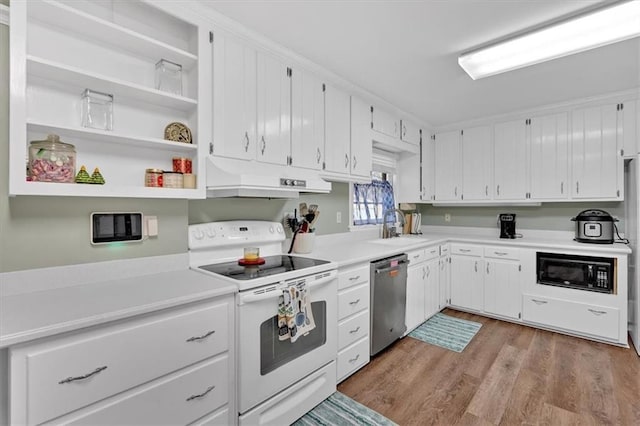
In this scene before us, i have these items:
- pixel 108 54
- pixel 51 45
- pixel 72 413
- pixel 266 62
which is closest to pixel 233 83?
pixel 266 62

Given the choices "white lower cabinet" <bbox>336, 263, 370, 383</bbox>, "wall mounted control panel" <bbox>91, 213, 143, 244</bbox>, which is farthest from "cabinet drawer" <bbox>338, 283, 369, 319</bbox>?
"wall mounted control panel" <bbox>91, 213, 143, 244</bbox>

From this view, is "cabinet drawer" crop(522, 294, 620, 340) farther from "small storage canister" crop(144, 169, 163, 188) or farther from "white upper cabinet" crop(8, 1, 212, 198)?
"small storage canister" crop(144, 169, 163, 188)

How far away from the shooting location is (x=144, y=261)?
5.86ft

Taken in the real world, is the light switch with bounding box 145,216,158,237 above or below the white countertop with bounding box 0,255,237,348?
above

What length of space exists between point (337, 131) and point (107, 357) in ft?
7.40

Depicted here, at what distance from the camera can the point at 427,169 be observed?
170 inches

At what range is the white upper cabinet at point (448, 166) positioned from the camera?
4.14 m

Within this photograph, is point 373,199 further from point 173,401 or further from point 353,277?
point 173,401

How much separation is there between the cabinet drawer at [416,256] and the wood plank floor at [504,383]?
0.77m

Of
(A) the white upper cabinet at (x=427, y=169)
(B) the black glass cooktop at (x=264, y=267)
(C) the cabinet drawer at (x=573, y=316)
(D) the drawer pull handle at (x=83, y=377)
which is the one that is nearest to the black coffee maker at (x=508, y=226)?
(C) the cabinet drawer at (x=573, y=316)

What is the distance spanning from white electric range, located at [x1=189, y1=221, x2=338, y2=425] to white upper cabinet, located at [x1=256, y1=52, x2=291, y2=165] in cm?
57

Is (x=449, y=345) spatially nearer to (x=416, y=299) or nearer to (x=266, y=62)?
(x=416, y=299)

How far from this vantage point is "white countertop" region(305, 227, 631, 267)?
2.53m

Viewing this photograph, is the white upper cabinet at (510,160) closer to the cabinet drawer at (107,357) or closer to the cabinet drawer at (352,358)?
the cabinet drawer at (352,358)
